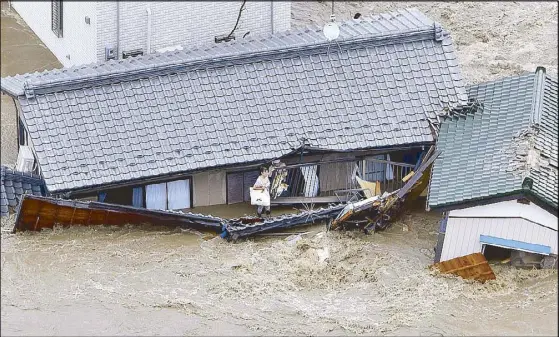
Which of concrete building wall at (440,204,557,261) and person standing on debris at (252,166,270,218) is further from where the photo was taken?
person standing on debris at (252,166,270,218)

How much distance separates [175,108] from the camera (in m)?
25.2

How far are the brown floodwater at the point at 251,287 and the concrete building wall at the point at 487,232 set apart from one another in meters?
0.64

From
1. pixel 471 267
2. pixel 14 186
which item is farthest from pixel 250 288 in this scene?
pixel 14 186

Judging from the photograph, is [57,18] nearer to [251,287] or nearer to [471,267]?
[251,287]

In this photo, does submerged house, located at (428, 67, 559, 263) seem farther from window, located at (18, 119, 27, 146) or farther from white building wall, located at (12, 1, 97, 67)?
window, located at (18, 119, 27, 146)

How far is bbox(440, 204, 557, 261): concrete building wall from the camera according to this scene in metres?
22.7

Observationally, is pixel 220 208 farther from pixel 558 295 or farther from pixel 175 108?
pixel 558 295

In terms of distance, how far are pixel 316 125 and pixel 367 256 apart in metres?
3.22

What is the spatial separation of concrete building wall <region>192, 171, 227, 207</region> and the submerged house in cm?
456

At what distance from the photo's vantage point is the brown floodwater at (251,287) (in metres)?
21.5

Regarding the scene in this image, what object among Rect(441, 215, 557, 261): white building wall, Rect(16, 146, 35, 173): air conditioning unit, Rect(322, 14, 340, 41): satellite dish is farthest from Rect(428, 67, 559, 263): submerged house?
Rect(16, 146, 35, 173): air conditioning unit

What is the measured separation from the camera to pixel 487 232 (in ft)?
75.7

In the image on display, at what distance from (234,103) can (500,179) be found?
596 centimetres

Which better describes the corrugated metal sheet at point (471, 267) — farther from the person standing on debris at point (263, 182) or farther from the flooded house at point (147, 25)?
the flooded house at point (147, 25)
